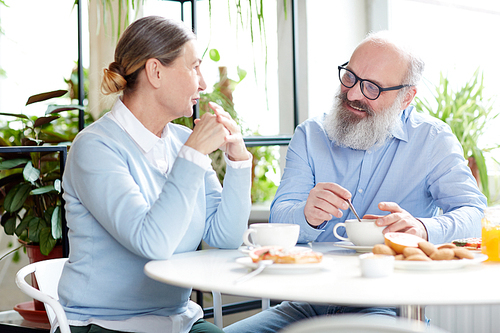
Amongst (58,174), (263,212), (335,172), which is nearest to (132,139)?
(335,172)

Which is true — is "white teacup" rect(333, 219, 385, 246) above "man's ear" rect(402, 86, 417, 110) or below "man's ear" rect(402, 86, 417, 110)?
below

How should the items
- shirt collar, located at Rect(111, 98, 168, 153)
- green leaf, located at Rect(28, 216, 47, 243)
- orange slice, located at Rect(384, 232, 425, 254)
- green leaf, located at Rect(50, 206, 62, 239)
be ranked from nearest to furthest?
orange slice, located at Rect(384, 232, 425, 254) → shirt collar, located at Rect(111, 98, 168, 153) → green leaf, located at Rect(50, 206, 62, 239) → green leaf, located at Rect(28, 216, 47, 243)

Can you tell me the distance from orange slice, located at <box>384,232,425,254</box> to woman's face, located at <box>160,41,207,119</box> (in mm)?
657

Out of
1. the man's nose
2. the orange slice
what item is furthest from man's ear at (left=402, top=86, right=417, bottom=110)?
the orange slice

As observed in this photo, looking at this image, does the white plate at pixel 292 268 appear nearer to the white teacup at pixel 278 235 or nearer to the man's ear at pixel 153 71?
the white teacup at pixel 278 235

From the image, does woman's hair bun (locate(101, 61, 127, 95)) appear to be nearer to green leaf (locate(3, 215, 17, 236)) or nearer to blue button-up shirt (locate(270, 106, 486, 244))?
blue button-up shirt (locate(270, 106, 486, 244))

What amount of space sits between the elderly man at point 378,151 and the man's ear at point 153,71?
22.1 inches

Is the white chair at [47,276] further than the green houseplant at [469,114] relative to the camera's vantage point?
No

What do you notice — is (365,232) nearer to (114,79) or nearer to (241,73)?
(114,79)

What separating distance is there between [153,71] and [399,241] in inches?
30.6

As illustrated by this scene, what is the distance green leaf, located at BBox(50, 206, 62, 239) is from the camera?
7.29 feet

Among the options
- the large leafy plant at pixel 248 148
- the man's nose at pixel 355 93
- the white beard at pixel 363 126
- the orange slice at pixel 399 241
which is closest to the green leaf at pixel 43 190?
the large leafy plant at pixel 248 148

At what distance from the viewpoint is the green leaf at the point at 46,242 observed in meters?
2.28

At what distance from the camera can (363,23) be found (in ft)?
10.0
